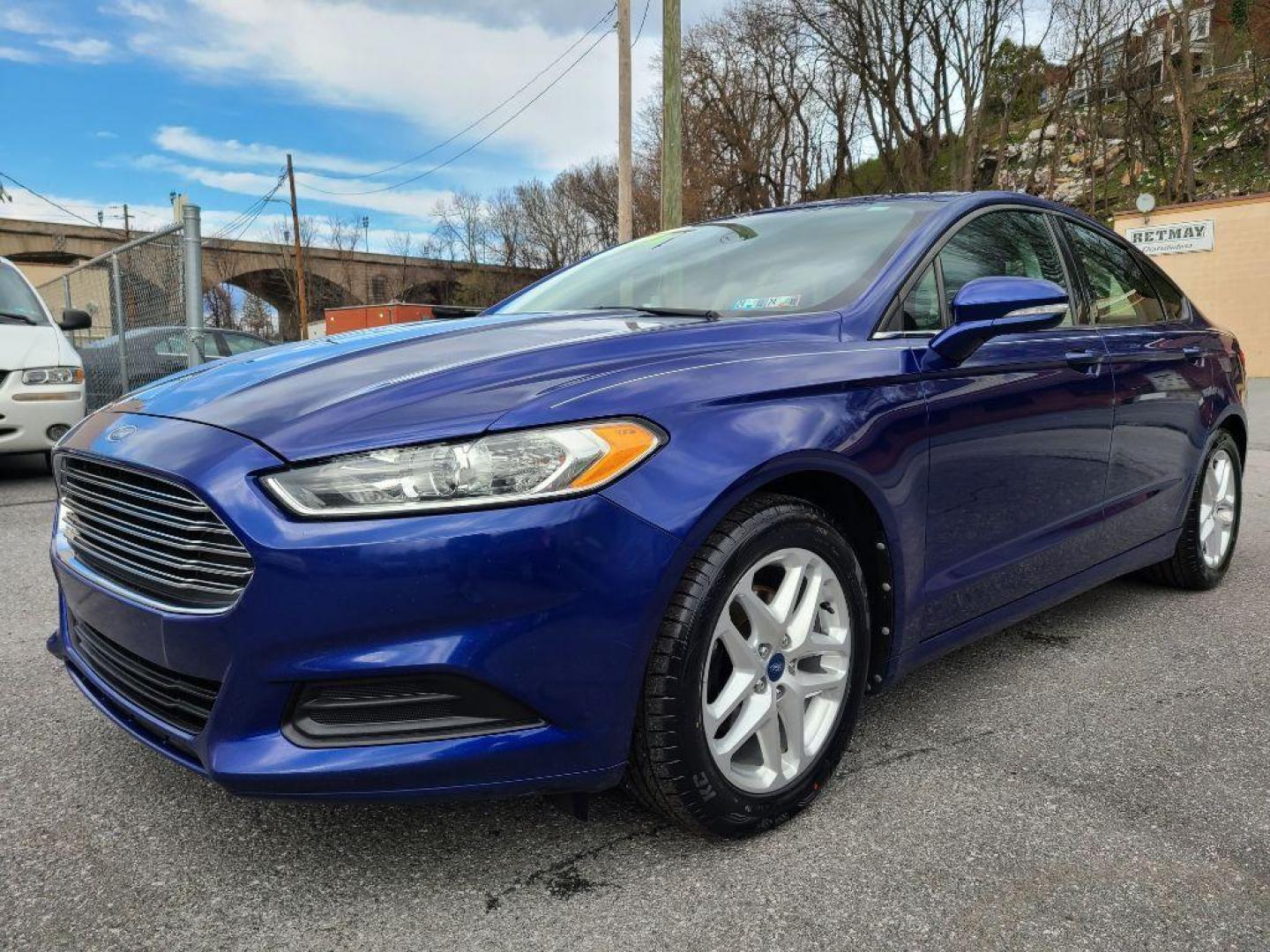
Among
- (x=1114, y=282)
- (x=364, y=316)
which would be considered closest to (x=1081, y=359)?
(x=1114, y=282)

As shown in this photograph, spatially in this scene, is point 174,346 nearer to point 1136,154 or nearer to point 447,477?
point 447,477

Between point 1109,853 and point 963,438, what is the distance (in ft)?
3.22

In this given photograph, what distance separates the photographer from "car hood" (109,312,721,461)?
64.8 inches

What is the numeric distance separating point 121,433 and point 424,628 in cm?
87

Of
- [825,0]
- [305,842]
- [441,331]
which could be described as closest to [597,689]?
[305,842]

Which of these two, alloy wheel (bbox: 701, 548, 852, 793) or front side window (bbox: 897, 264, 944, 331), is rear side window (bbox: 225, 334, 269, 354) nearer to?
front side window (bbox: 897, 264, 944, 331)

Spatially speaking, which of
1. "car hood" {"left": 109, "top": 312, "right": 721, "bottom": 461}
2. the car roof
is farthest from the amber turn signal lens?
the car roof

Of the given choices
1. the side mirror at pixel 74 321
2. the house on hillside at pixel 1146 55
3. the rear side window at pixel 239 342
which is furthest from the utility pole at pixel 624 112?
the house on hillside at pixel 1146 55

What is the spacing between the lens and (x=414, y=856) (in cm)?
188

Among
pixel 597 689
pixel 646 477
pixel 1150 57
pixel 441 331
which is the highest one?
pixel 1150 57

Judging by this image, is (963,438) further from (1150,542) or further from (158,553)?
(158,553)

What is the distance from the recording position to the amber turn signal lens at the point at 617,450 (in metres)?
1.64

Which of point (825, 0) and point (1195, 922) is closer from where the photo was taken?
point (1195, 922)

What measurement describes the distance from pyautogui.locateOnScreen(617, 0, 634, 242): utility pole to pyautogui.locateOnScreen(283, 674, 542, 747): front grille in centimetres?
1205
